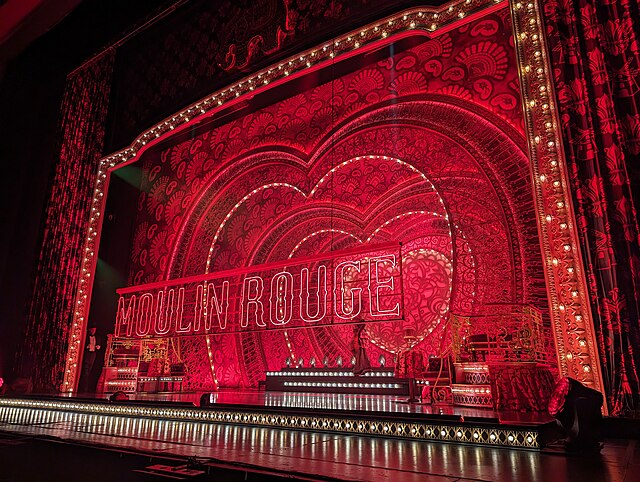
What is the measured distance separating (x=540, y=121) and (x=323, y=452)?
305 centimetres

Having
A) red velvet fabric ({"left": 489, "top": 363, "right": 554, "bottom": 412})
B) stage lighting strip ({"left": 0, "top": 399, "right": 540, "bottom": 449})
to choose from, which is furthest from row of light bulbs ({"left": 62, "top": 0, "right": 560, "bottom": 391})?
stage lighting strip ({"left": 0, "top": 399, "right": 540, "bottom": 449})

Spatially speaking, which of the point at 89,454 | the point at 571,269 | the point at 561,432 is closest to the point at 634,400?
the point at 561,432

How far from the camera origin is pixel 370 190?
6.57 m

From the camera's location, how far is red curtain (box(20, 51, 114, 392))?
6566 millimetres

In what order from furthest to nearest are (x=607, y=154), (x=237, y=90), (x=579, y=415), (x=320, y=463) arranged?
(x=237, y=90)
(x=607, y=154)
(x=579, y=415)
(x=320, y=463)

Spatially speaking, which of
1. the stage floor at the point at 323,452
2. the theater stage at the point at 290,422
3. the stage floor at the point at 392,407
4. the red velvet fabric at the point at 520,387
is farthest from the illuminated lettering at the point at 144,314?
the red velvet fabric at the point at 520,387

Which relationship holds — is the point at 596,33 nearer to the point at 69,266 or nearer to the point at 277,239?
the point at 277,239

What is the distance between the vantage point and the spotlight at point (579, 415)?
224cm

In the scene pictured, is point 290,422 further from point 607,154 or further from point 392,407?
point 607,154

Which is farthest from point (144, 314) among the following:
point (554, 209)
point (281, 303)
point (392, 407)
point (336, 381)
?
point (554, 209)

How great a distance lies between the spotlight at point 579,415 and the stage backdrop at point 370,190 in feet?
6.89

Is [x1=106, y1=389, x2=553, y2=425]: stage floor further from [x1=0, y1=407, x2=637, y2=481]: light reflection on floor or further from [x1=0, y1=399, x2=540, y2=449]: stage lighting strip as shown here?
[x1=0, y1=407, x2=637, y2=481]: light reflection on floor

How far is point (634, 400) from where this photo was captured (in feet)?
8.96

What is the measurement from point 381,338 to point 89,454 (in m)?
4.90
